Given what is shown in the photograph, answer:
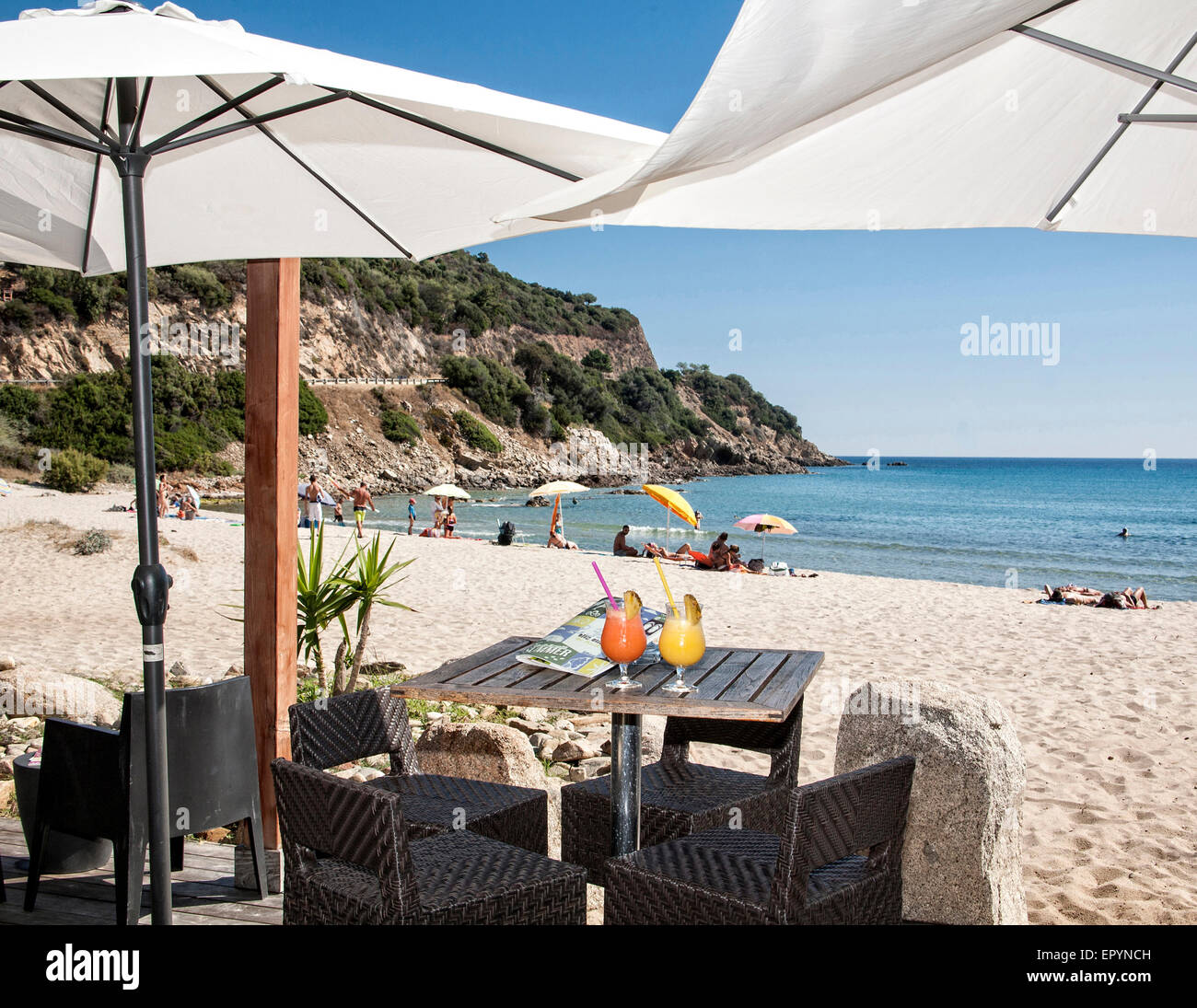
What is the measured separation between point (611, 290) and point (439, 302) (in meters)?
33.3

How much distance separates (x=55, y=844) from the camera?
2.82 metres

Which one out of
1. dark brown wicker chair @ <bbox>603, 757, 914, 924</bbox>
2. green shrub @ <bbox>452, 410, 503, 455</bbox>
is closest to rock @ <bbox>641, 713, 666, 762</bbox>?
dark brown wicker chair @ <bbox>603, 757, 914, 924</bbox>

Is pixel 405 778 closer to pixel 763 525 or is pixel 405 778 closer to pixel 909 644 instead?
pixel 909 644

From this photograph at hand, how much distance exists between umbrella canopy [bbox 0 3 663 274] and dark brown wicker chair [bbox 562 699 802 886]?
1.73 m

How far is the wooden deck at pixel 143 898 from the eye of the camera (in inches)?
102

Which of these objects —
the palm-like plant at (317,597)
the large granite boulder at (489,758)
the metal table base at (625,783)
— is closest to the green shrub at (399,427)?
the palm-like plant at (317,597)

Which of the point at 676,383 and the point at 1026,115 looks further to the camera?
the point at 676,383

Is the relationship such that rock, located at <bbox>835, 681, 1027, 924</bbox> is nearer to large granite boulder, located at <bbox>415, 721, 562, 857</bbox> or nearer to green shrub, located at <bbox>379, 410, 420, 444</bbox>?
large granite boulder, located at <bbox>415, 721, 562, 857</bbox>

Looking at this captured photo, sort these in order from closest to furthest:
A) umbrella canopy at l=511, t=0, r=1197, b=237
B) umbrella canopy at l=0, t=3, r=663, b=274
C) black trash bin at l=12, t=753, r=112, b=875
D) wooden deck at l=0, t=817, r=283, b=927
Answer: umbrella canopy at l=511, t=0, r=1197, b=237, umbrella canopy at l=0, t=3, r=663, b=274, wooden deck at l=0, t=817, r=283, b=927, black trash bin at l=12, t=753, r=112, b=875

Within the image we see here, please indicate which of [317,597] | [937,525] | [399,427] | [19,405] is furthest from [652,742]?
[399,427]

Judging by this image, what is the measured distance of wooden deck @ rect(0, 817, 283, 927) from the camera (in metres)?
2.59

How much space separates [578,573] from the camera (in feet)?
49.3
